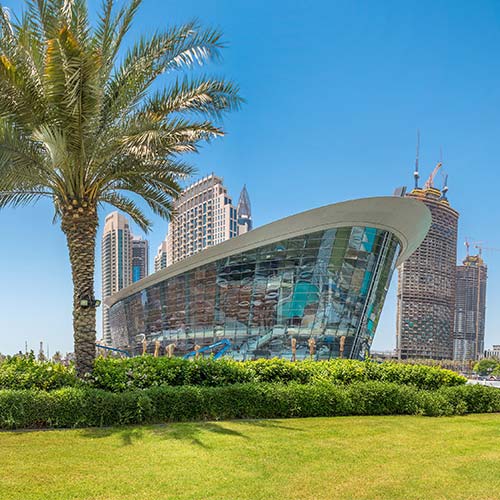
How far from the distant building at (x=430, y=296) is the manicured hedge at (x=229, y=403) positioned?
363 feet

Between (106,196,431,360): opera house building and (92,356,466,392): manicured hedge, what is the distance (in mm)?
19285

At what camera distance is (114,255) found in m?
98.1

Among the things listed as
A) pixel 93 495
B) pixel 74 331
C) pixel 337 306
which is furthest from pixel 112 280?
pixel 93 495

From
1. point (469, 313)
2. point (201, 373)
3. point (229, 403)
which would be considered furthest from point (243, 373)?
point (469, 313)

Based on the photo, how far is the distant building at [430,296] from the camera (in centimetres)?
11506

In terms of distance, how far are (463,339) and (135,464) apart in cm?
16461

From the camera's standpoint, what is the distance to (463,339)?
148375 mm

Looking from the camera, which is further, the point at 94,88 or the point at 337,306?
the point at 337,306

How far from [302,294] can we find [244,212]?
94.7 meters

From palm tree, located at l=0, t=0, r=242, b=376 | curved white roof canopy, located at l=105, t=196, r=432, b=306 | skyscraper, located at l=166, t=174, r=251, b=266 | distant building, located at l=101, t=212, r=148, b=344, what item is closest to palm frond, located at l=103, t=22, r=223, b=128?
palm tree, located at l=0, t=0, r=242, b=376

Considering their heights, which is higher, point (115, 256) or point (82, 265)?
point (115, 256)

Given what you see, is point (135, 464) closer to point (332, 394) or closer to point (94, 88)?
point (332, 394)

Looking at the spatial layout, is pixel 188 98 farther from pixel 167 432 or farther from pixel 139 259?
pixel 139 259

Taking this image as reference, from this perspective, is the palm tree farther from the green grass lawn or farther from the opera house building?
the opera house building
